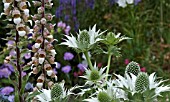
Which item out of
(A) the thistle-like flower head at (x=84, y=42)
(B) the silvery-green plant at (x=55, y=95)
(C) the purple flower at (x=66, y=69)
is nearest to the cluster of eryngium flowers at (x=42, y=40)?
(A) the thistle-like flower head at (x=84, y=42)

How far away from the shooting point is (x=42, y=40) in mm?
2285

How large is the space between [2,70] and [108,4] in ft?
5.73

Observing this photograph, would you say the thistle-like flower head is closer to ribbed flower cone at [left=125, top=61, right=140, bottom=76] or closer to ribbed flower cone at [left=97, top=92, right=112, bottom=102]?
ribbed flower cone at [left=125, top=61, right=140, bottom=76]

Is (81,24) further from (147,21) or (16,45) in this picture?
(16,45)

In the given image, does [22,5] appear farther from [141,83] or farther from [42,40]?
[141,83]

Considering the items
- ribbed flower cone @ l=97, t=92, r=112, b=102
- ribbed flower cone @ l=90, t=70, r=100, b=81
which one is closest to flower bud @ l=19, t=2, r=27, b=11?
ribbed flower cone @ l=90, t=70, r=100, b=81

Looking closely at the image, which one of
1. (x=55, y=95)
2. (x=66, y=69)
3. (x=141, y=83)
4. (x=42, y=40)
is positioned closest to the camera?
(x=141, y=83)

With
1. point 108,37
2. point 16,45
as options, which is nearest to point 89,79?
point 108,37

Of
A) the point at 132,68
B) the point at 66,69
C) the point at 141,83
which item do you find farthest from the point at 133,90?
the point at 66,69

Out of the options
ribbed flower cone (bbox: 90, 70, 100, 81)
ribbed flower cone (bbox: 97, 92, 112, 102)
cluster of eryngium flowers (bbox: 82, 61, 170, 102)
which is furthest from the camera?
ribbed flower cone (bbox: 90, 70, 100, 81)

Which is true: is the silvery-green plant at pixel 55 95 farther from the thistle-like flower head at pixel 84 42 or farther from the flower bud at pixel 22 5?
the flower bud at pixel 22 5

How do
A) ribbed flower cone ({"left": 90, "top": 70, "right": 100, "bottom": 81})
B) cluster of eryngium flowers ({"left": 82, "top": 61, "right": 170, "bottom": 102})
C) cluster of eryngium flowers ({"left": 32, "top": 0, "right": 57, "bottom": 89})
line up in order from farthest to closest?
cluster of eryngium flowers ({"left": 32, "top": 0, "right": 57, "bottom": 89}) < ribbed flower cone ({"left": 90, "top": 70, "right": 100, "bottom": 81}) < cluster of eryngium flowers ({"left": 82, "top": 61, "right": 170, "bottom": 102})

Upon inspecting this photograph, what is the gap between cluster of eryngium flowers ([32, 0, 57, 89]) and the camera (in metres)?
2.26

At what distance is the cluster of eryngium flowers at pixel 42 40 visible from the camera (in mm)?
2264
